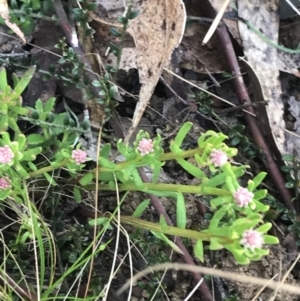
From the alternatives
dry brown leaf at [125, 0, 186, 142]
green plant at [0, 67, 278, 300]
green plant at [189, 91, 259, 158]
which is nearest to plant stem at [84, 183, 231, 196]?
green plant at [0, 67, 278, 300]

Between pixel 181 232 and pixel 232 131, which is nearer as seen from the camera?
pixel 181 232

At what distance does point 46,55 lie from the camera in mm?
1497

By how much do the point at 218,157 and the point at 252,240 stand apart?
172 mm

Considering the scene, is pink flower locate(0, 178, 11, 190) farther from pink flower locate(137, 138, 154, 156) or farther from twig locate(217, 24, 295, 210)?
twig locate(217, 24, 295, 210)

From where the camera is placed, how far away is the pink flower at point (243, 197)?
3.35 feet

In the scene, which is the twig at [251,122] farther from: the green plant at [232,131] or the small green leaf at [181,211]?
the small green leaf at [181,211]

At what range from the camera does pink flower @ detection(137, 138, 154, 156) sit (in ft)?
3.46

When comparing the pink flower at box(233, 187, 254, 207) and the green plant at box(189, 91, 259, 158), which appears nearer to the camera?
the pink flower at box(233, 187, 254, 207)

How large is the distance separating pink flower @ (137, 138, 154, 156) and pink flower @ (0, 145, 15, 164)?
255 millimetres

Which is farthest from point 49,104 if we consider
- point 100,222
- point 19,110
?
point 100,222

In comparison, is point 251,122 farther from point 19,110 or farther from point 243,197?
point 19,110

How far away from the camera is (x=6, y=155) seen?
1056 mm

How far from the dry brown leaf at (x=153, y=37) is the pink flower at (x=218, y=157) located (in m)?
0.37

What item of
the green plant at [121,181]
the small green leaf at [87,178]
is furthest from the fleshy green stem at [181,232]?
the small green leaf at [87,178]
